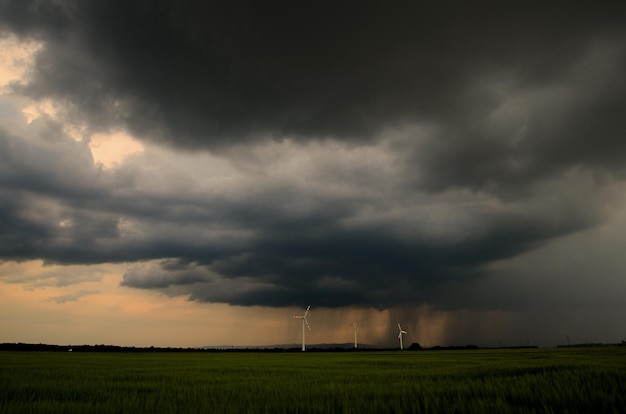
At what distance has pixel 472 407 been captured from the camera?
347 inches

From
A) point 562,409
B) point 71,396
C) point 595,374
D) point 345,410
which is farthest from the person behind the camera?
point 71,396

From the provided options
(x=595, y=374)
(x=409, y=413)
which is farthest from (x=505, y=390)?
(x=595, y=374)

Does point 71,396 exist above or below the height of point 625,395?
below

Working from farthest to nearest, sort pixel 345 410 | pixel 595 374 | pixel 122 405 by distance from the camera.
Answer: pixel 595 374, pixel 122 405, pixel 345 410

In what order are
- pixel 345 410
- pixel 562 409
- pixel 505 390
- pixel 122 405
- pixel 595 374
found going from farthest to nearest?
pixel 595 374 < pixel 122 405 < pixel 505 390 < pixel 345 410 < pixel 562 409

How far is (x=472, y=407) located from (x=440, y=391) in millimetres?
3233

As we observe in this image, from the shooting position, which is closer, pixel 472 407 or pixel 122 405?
pixel 472 407

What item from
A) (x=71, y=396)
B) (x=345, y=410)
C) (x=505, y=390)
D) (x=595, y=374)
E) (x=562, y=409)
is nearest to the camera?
(x=562, y=409)

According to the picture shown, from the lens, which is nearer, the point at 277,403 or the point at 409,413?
the point at 409,413

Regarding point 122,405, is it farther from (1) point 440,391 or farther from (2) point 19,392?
(1) point 440,391

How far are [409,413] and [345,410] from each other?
4.63ft

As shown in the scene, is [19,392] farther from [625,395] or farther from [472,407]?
[625,395]

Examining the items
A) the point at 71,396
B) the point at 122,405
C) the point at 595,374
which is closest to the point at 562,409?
the point at 595,374

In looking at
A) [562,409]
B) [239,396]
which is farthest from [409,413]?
[239,396]
